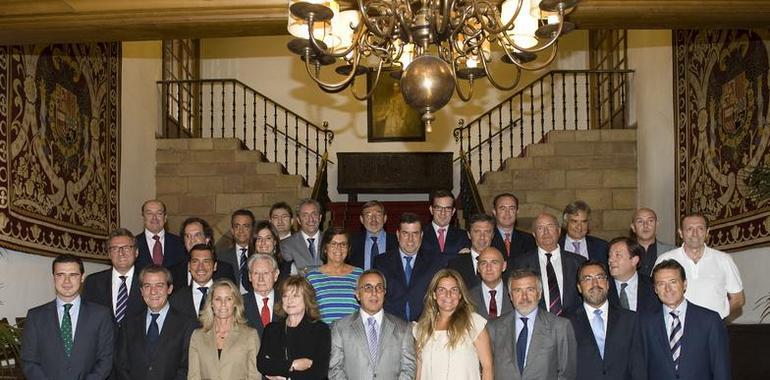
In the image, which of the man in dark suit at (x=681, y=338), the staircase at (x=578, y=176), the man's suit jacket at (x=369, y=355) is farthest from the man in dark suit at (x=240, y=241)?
the staircase at (x=578, y=176)

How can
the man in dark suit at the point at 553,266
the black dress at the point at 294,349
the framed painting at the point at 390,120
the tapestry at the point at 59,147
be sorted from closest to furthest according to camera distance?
the black dress at the point at 294,349
the man in dark suit at the point at 553,266
the tapestry at the point at 59,147
the framed painting at the point at 390,120

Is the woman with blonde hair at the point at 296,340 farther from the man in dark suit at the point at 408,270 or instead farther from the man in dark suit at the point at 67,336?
the man in dark suit at the point at 67,336

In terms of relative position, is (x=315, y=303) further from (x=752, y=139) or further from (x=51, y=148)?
(x=752, y=139)

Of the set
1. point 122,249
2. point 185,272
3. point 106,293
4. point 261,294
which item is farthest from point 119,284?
point 261,294

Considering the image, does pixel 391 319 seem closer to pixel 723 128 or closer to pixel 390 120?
pixel 723 128

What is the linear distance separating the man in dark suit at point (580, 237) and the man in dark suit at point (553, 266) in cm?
36

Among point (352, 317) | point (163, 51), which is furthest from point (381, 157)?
point (352, 317)

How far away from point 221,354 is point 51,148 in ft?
10.3

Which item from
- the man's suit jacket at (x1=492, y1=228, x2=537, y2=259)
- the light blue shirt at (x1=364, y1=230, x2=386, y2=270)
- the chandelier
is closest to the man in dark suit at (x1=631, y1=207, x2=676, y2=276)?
the man's suit jacket at (x1=492, y1=228, x2=537, y2=259)

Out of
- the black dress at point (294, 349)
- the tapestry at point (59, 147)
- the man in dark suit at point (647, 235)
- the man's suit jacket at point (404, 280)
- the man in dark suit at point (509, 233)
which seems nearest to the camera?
the black dress at point (294, 349)

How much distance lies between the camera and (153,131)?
1012cm

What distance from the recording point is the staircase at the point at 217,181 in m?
10.2

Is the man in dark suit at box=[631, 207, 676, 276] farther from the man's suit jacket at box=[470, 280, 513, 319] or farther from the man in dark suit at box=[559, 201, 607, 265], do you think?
the man's suit jacket at box=[470, 280, 513, 319]

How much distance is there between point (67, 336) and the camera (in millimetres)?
4805
